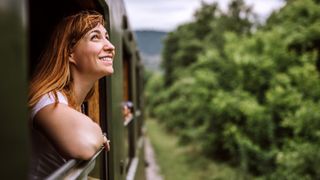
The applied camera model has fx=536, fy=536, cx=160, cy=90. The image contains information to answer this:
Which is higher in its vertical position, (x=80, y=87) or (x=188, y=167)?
(x=80, y=87)

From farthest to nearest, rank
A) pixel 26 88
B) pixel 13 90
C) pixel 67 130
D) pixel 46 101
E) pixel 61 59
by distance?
pixel 61 59, pixel 46 101, pixel 67 130, pixel 26 88, pixel 13 90

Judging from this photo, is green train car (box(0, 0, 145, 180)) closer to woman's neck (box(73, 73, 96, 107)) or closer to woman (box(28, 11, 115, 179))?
woman (box(28, 11, 115, 179))

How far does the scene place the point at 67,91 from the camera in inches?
74.5

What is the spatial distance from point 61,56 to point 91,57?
12 centimetres

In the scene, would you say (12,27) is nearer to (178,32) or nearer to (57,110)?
(57,110)

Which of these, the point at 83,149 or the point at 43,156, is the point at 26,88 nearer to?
the point at 83,149

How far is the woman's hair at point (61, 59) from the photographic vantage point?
5.80ft

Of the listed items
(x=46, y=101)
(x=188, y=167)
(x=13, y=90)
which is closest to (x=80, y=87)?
(x=46, y=101)

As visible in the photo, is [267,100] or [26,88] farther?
[267,100]

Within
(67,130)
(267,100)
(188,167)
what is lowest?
(188,167)

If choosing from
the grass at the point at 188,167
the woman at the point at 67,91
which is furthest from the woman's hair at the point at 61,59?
the grass at the point at 188,167

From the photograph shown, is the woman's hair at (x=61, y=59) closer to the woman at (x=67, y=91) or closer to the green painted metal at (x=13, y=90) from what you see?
the woman at (x=67, y=91)

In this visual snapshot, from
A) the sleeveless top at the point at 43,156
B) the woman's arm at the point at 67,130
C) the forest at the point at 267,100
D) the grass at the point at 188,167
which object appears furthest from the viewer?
the grass at the point at 188,167

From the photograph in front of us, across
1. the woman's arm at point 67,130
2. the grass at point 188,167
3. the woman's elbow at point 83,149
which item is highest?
the woman's arm at point 67,130
